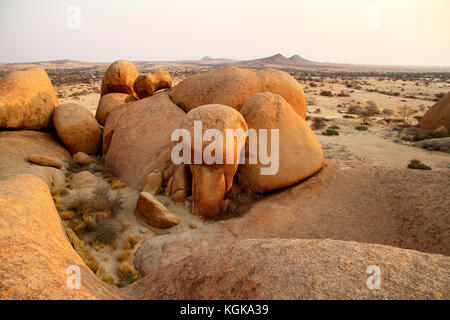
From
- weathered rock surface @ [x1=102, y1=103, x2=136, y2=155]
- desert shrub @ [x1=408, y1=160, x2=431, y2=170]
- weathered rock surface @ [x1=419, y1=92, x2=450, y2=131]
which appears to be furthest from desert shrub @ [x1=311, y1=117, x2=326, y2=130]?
weathered rock surface @ [x1=102, y1=103, x2=136, y2=155]

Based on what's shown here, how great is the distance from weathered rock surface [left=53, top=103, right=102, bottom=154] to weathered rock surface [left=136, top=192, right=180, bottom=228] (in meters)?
4.79

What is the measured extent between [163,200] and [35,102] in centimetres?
600

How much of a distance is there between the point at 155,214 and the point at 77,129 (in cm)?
544

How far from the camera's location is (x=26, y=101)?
8203 millimetres


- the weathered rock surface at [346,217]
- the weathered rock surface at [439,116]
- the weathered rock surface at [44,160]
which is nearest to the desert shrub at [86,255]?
the weathered rock surface at [346,217]

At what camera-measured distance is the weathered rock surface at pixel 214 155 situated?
18.0ft

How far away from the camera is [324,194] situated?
5805 mm

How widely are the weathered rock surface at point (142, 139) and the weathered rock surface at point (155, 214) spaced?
1427mm

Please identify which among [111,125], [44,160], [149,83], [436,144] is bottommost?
[44,160]

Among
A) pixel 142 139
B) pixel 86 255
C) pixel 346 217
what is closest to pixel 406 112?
pixel 346 217

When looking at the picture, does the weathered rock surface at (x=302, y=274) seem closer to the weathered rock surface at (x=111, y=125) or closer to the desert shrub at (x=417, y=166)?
the desert shrub at (x=417, y=166)

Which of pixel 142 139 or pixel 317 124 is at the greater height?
pixel 317 124

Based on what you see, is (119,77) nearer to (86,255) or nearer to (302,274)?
(86,255)
